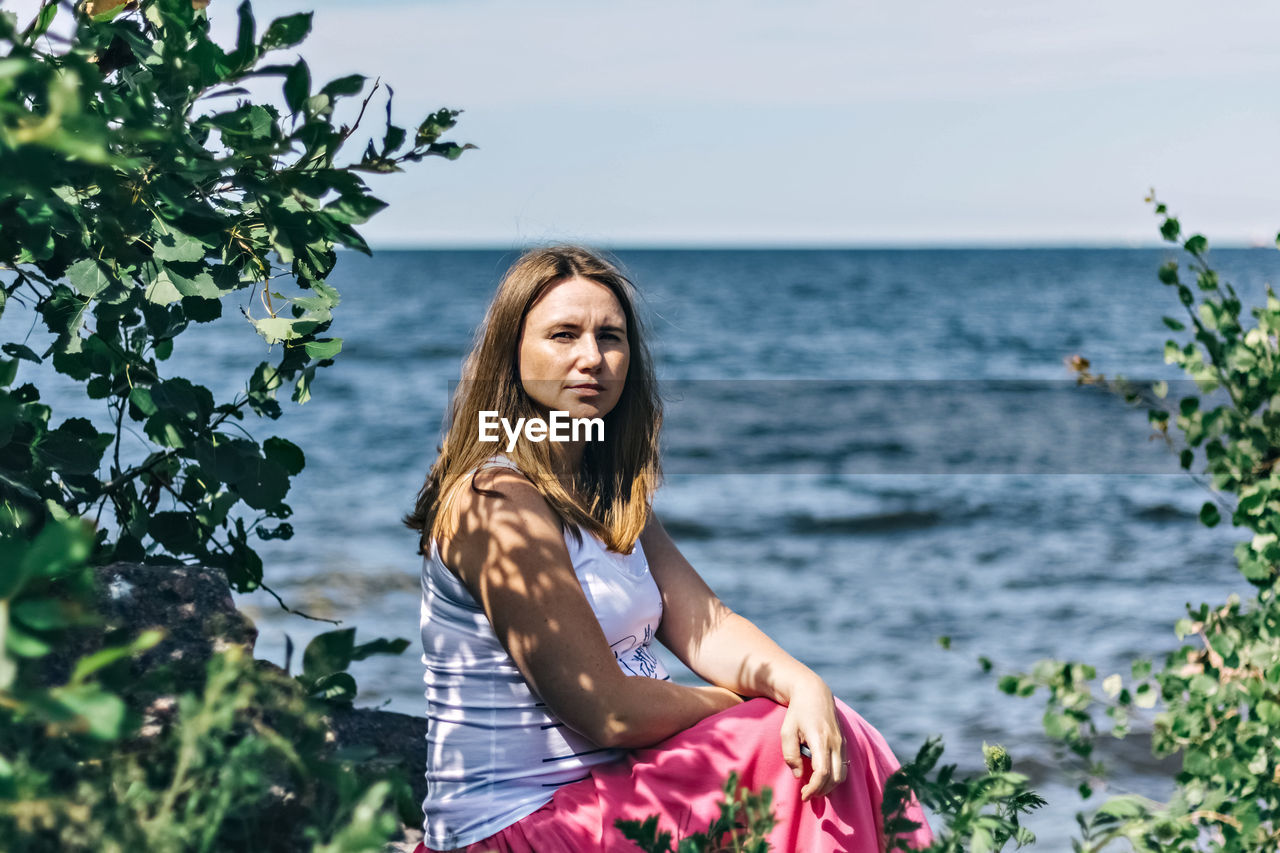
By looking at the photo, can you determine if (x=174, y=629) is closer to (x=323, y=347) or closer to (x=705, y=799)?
(x=323, y=347)

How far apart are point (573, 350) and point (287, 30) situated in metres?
1.25

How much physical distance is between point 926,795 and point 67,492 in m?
1.97

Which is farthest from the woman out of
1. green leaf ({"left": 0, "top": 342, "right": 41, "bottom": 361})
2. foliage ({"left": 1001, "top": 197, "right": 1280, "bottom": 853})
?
green leaf ({"left": 0, "top": 342, "right": 41, "bottom": 361})

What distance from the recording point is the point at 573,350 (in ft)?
9.92

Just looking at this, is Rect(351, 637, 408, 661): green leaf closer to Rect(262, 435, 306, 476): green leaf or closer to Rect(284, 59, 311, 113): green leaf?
Rect(284, 59, 311, 113): green leaf

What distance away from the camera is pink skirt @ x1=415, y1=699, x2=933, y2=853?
244cm

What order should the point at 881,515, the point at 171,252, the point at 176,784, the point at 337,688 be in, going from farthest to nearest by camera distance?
1. the point at 881,515
2. the point at 171,252
3. the point at 337,688
4. the point at 176,784

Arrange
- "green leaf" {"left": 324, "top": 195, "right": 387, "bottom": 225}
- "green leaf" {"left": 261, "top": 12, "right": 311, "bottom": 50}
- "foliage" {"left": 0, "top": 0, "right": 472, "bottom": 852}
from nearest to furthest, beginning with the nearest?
"foliage" {"left": 0, "top": 0, "right": 472, "bottom": 852} < "green leaf" {"left": 324, "top": 195, "right": 387, "bottom": 225} < "green leaf" {"left": 261, "top": 12, "right": 311, "bottom": 50}

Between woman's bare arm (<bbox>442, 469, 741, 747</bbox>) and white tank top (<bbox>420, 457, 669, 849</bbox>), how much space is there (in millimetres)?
87

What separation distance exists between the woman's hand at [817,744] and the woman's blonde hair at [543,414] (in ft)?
2.10

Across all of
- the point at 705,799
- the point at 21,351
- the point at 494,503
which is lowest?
the point at 705,799

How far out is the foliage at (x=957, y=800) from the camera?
161 centimetres

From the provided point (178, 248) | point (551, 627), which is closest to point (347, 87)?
point (178, 248)

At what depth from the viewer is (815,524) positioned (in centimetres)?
1203
